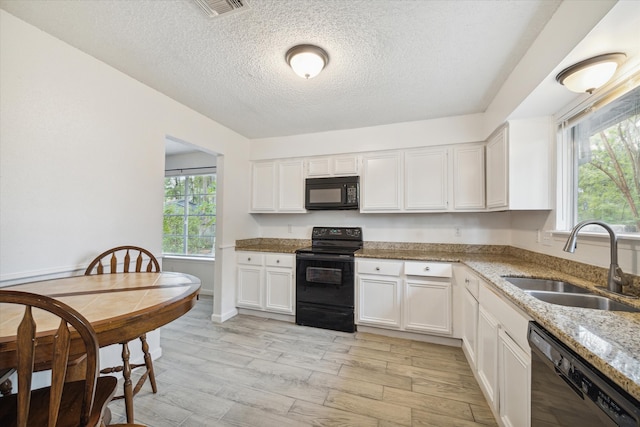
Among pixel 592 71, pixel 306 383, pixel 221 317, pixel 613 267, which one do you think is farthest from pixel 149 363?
pixel 592 71

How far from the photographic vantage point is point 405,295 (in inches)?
103

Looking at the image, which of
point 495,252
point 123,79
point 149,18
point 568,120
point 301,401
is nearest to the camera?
point 149,18

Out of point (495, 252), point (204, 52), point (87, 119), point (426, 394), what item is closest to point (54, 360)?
point (87, 119)

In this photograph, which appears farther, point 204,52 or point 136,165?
point 136,165

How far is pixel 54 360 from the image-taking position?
2.49 feet

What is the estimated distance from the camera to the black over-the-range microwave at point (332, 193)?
3139 mm

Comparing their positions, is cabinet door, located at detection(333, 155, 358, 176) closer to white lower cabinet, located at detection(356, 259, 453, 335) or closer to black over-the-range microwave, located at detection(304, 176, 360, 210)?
black over-the-range microwave, located at detection(304, 176, 360, 210)

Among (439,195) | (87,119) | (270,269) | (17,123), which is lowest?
(270,269)

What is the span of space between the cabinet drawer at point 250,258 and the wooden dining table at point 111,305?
1.58m

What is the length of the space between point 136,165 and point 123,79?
2.31ft

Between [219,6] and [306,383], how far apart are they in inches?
102

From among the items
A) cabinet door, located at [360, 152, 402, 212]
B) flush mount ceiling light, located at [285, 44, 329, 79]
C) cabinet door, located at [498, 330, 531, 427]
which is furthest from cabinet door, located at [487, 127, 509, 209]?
flush mount ceiling light, located at [285, 44, 329, 79]

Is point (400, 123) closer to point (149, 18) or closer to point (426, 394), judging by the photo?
point (149, 18)

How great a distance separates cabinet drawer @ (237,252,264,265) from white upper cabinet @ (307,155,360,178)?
1.29 m
